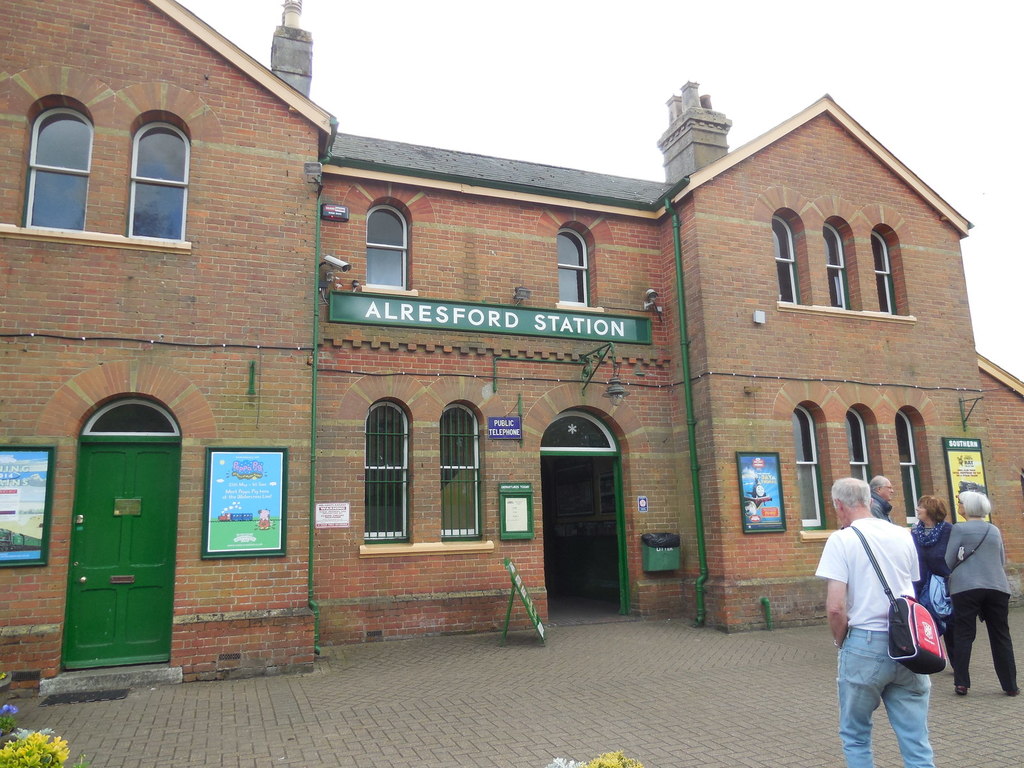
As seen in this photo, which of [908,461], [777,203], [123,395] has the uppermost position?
[777,203]

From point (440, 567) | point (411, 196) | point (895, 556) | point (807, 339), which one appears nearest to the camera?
point (895, 556)

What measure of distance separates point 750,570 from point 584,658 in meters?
3.39

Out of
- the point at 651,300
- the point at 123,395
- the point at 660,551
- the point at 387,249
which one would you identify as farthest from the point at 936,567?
the point at 123,395

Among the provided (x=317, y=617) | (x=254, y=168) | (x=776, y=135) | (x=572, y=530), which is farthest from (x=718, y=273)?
(x=317, y=617)

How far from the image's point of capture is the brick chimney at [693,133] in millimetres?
13906

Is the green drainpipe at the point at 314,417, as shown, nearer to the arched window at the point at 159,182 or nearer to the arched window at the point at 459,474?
the arched window at the point at 159,182

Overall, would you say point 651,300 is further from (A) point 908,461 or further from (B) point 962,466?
(B) point 962,466

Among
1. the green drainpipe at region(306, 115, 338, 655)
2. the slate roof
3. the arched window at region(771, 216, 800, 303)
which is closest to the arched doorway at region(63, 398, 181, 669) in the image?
the green drainpipe at region(306, 115, 338, 655)

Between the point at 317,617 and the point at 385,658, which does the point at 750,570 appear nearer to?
the point at 385,658

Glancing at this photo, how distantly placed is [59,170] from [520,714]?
805 centimetres

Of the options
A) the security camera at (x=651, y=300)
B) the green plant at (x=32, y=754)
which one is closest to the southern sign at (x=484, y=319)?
the security camera at (x=651, y=300)

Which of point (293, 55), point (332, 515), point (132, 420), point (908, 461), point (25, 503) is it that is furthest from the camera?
point (908, 461)

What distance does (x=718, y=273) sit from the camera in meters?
11.8

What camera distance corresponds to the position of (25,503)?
7898 mm
